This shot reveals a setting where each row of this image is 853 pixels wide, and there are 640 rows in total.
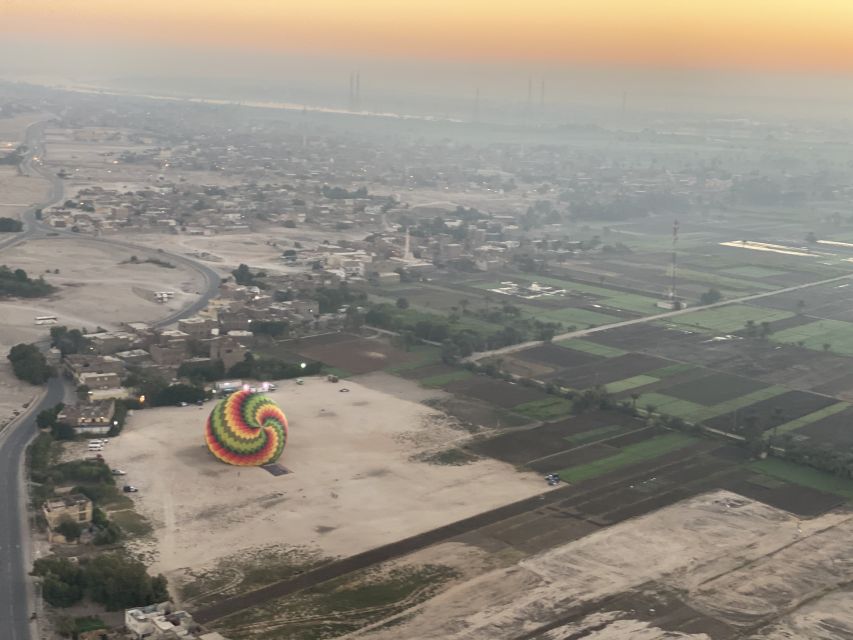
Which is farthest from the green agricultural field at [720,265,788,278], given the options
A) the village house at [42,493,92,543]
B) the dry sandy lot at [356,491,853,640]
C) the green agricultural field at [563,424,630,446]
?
the village house at [42,493,92,543]

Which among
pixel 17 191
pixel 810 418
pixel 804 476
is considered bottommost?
pixel 804 476

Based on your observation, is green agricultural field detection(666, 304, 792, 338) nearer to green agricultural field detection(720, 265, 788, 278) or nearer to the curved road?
green agricultural field detection(720, 265, 788, 278)

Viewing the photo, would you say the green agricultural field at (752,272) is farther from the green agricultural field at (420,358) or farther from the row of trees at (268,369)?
the row of trees at (268,369)

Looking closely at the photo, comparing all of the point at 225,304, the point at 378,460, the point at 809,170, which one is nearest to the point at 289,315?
the point at 225,304

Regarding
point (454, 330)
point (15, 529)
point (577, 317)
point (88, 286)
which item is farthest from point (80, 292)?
point (15, 529)

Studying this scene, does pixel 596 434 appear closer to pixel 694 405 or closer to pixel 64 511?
pixel 694 405

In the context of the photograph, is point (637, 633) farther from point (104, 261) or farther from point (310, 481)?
point (104, 261)
